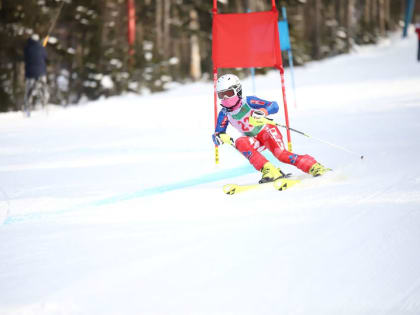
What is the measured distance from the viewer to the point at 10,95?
17.2 m

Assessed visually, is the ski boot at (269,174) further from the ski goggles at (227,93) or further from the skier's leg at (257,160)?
the ski goggles at (227,93)

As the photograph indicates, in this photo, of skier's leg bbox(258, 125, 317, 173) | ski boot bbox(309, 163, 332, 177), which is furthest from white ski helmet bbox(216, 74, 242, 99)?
ski boot bbox(309, 163, 332, 177)

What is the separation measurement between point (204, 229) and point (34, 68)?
10472 millimetres

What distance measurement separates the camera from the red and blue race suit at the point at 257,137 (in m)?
5.79

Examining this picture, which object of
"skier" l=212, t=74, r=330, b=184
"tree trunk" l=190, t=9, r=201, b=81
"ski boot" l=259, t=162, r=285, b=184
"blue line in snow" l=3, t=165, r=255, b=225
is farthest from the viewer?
"tree trunk" l=190, t=9, r=201, b=81

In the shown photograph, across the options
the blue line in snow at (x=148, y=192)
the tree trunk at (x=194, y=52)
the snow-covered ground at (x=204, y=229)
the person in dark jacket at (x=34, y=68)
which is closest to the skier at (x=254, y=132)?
the snow-covered ground at (x=204, y=229)

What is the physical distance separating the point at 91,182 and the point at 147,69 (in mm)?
14066

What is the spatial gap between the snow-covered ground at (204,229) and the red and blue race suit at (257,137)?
0.34 meters

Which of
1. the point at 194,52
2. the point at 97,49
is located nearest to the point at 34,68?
the point at 97,49

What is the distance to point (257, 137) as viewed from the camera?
6121mm

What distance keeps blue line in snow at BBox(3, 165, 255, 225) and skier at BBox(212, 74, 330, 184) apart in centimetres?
52

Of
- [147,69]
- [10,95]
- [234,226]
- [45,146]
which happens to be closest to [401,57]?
[147,69]

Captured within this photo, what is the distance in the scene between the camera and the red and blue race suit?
19.0 ft

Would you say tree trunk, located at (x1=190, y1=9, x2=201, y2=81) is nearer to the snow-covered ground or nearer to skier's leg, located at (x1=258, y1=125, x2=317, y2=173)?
the snow-covered ground
